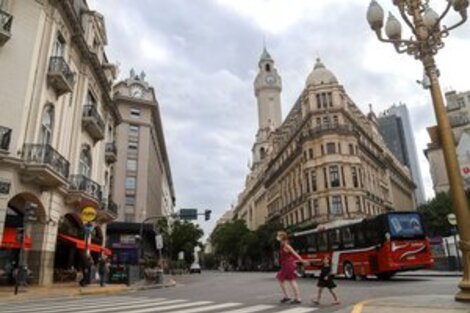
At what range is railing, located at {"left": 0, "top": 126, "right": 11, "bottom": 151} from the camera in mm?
17562

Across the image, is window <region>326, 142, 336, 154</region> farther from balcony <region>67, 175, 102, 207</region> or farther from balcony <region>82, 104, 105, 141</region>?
balcony <region>67, 175, 102, 207</region>

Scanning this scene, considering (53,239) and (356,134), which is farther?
(356,134)

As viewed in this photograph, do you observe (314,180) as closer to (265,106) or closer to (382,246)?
(382,246)

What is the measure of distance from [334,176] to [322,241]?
95.0ft

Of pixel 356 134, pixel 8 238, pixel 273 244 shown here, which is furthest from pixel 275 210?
pixel 8 238

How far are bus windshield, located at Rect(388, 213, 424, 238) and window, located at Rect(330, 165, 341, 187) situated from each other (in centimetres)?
3314

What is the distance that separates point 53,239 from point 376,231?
52.9ft

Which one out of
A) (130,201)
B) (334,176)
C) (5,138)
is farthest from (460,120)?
(5,138)

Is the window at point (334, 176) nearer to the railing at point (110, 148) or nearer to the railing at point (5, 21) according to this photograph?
the railing at point (110, 148)

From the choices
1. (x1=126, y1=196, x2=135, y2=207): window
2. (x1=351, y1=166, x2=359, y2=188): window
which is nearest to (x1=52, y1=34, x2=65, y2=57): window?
(x1=126, y1=196, x2=135, y2=207): window

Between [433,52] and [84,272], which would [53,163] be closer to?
[84,272]

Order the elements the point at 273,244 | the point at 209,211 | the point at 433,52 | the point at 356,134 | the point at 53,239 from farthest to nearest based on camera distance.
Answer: the point at 273,244, the point at 356,134, the point at 209,211, the point at 53,239, the point at 433,52

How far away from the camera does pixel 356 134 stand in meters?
57.5

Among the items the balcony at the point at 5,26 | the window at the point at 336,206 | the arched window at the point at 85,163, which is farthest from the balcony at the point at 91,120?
the window at the point at 336,206
